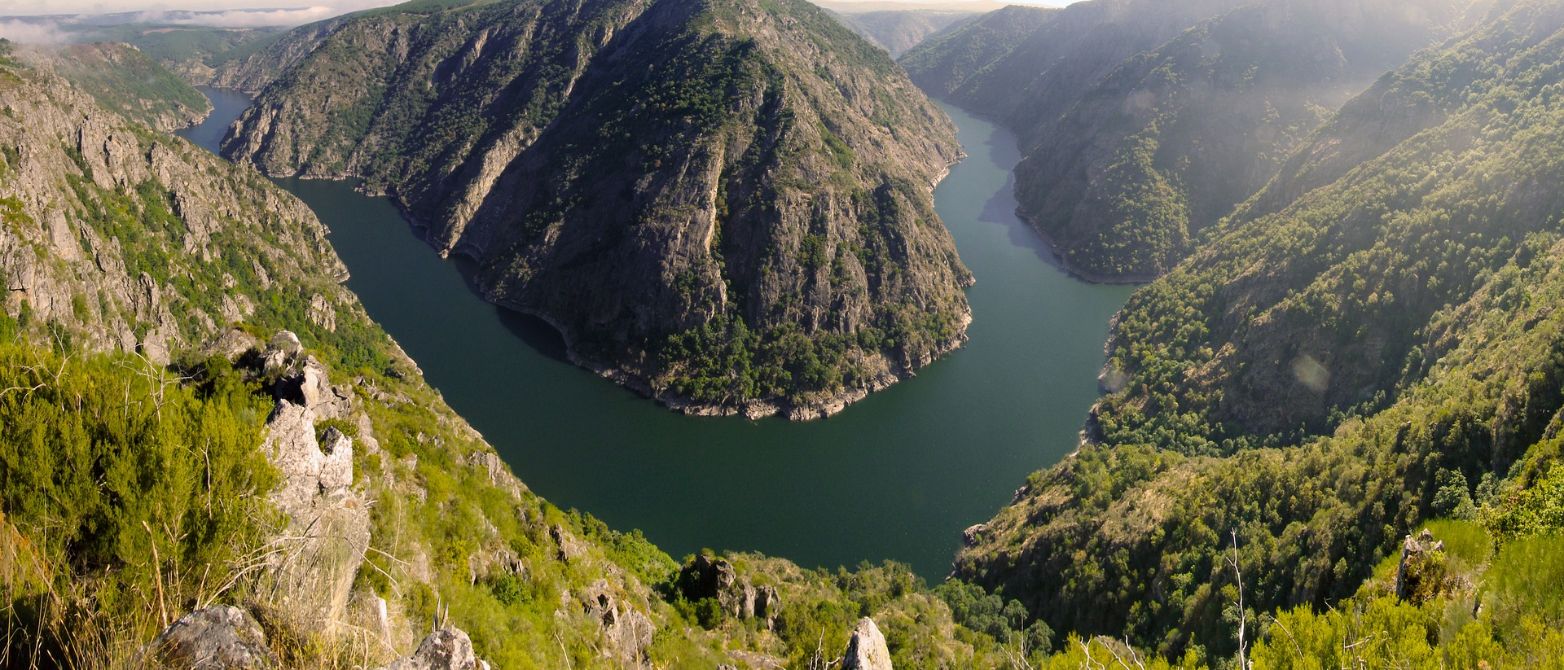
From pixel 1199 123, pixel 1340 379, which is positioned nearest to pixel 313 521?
pixel 1340 379

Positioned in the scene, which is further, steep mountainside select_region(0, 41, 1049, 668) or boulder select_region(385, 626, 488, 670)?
steep mountainside select_region(0, 41, 1049, 668)

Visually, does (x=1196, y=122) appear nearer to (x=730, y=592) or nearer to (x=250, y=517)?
(x=730, y=592)

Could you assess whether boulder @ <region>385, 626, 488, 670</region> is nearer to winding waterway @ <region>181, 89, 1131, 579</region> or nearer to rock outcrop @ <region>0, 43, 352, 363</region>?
rock outcrop @ <region>0, 43, 352, 363</region>

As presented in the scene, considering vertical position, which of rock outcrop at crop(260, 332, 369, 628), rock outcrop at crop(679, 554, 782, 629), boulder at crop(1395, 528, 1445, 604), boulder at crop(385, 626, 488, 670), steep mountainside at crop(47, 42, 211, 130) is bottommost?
steep mountainside at crop(47, 42, 211, 130)

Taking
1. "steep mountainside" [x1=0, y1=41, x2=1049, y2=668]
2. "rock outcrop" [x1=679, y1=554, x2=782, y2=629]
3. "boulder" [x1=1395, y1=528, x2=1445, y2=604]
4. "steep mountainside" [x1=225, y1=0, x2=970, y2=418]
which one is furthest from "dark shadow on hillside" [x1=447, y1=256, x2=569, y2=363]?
"boulder" [x1=1395, y1=528, x2=1445, y2=604]

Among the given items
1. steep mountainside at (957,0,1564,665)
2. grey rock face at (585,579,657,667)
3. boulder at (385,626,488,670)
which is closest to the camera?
boulder at (385,626,488,670)

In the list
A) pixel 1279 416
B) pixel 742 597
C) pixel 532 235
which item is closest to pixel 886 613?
pixel 742 597

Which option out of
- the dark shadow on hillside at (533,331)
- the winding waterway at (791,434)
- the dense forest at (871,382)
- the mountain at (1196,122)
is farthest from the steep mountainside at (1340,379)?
the dark shadow on hillside at (533,331)
